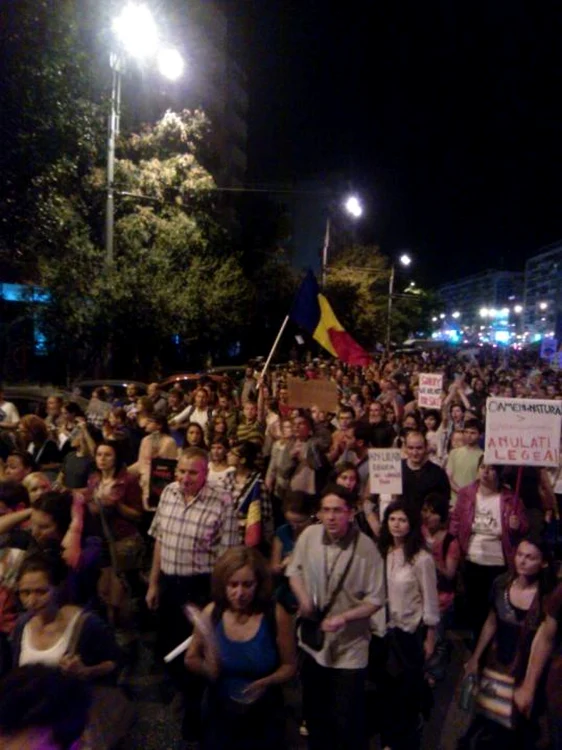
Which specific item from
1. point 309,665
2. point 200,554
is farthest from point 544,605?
point 200,554

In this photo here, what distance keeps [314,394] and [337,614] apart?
20.4 feet

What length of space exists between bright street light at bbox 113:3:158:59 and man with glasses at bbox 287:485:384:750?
1309cm

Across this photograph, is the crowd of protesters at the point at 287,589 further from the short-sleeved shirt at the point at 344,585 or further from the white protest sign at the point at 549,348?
the white protest sign at the point at 549,348

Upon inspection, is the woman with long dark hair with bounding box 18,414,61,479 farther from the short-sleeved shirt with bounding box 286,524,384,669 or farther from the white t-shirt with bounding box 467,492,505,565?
the short-sleeved shirt with bounding box 286,524,384,669

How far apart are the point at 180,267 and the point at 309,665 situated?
2005cm

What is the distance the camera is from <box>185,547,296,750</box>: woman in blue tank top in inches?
136

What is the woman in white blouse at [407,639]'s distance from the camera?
4.43 metres

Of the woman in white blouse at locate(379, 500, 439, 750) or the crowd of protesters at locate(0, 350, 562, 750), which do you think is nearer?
the crowd of protesters at locate(0, 350, 562, 750)

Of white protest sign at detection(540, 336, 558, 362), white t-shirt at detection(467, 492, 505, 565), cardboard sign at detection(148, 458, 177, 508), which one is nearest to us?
white t-shirt at detection(467, 492, 505, 565)

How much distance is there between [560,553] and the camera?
26.3ft

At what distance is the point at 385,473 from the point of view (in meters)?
6.11

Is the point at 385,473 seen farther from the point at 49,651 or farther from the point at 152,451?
the point at 49,651

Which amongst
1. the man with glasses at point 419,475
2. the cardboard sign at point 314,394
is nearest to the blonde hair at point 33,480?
the man with glasses at point 419,475

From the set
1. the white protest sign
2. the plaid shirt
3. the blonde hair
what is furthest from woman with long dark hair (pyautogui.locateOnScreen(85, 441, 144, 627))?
the white protest sign
